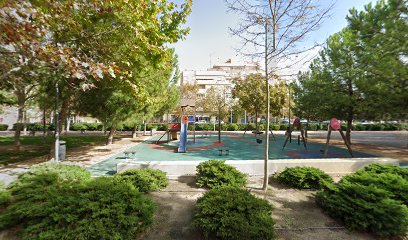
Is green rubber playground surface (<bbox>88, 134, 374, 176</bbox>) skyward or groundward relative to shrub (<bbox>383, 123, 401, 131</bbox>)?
groundward

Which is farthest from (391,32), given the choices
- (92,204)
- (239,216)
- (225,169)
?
(92,204)

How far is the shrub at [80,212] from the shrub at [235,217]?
115 cm

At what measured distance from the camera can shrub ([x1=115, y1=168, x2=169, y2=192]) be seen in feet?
17.6

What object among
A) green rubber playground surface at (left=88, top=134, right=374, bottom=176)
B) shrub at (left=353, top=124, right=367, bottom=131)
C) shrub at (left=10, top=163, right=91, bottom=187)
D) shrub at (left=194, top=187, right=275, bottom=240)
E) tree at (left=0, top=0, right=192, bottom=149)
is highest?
tree at (left=0, top=0, right=192, bottom=149)

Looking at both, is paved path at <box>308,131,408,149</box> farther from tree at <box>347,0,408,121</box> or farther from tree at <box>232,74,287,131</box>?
tree at <box>347,0,408,121</box>

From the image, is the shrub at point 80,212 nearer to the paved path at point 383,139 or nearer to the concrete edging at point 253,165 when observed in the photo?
the concrete edging at point 253,165

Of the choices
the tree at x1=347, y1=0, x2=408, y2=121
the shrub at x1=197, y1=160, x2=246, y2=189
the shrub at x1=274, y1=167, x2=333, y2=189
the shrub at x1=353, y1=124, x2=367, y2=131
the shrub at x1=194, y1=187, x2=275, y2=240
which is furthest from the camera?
the shrub at x1=353, y1=124, x2=367, y2=131

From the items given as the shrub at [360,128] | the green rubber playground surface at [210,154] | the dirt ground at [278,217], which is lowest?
the dirt ground at [278,217]

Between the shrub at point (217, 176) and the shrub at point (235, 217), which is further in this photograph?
the shrub at point (217, 176)

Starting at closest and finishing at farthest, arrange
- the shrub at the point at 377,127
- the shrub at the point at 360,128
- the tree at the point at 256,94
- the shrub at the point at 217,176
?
the shrub at the point at 217,176, the tree at the point at 256,94, the shrub at the point at 377,127, the shrub at the point at 360,128

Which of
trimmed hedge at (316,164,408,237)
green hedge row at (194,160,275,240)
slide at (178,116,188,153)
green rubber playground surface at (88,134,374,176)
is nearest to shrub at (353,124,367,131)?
green rubber playground surface at (88,134,374,176)

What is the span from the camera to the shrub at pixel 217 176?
5.70 m

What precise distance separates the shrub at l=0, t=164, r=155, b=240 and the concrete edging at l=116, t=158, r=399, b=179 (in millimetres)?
2814

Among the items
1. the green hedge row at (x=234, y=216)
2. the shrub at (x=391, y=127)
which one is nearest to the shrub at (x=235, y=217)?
the green hedge row at (x=234, y=216)
